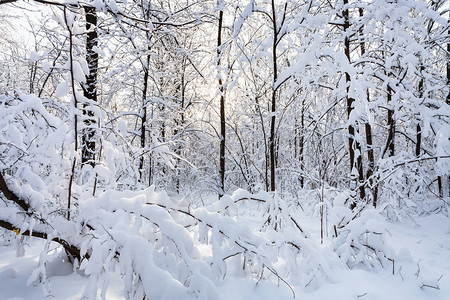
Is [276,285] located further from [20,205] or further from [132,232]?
[20,205]

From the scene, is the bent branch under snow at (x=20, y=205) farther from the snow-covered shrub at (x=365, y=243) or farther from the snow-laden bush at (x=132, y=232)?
the snow-covered shrub at (x=365, y=243)

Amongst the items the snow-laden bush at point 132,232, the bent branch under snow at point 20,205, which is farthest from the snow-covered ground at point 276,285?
the bent branch under snow at point 20,205

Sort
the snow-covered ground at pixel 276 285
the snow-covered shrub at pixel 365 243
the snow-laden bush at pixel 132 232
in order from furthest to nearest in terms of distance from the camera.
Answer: the snow-covered shrub at pixel 365 243
the snow-covered ground at pixel 276 285
the snow-laden bush at pixel 132 232

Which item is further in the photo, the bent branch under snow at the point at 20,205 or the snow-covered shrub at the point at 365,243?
the snow-covered shrub at the point at 365,243

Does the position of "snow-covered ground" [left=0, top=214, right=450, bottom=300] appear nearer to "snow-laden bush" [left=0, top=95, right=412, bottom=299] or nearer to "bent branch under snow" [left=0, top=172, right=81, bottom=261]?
"snow-laden bush" [left=0, top=95, right=412, bottom=299]

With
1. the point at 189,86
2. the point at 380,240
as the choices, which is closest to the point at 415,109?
the point at 380,240

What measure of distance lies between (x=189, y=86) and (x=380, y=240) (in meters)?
9.81

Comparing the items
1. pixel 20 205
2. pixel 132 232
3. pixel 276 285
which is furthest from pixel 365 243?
pixel 20 205

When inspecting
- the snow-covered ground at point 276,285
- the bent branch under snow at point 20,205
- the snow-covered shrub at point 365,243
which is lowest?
the snow-covered ground at point 276,285

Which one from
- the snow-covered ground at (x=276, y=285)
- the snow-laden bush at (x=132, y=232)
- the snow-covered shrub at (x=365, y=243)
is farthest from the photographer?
the snow-covered shrub at (x=365, y=243)

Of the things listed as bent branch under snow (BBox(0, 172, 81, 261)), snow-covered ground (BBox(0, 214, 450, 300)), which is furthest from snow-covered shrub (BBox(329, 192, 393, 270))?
bent branch under snow (BBox(0, 172, 81, 261))

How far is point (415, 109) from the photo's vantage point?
474cm

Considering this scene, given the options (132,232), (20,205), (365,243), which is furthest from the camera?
(365,243)

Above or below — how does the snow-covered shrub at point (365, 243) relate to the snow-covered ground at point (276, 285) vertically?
above
